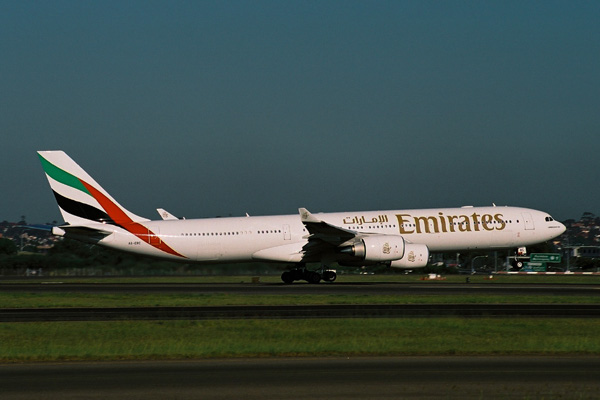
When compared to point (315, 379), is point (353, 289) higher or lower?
higher

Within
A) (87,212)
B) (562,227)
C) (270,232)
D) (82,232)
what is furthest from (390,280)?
(82,232)

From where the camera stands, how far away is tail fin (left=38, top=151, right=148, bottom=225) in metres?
50.7

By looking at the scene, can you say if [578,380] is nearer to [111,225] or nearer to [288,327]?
[288,327]

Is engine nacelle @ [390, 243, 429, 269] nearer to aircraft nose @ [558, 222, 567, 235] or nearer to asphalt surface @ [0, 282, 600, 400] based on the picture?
aircraft nose @ [558, 222, 567, 235]

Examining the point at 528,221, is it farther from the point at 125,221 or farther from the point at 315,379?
the point at 315,379

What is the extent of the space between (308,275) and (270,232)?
138 inches

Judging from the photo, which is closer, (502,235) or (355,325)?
(355,325)

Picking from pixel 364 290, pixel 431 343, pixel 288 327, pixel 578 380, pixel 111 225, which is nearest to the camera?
pixel 578 380

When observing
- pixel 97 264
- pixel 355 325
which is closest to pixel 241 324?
pixel 355 325

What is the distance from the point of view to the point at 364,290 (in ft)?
144

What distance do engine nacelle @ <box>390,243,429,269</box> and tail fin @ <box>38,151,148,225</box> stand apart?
51.6 ft

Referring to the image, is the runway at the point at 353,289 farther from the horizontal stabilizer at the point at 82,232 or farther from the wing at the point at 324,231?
the horizontal stabilizer at the point at 82,232

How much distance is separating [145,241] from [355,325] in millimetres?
26333

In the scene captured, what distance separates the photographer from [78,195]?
50906 mm
